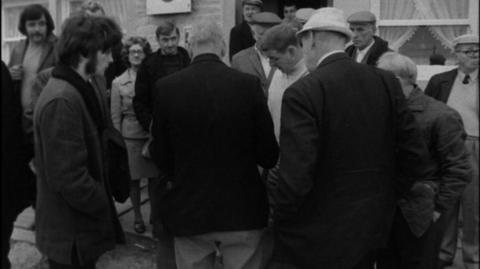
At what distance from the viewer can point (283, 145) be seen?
2350mm

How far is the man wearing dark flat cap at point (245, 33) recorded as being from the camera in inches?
208

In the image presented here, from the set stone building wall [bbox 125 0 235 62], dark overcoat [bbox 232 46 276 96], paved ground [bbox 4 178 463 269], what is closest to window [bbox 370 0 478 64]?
stone building wall [bbox 125 0 235 62]

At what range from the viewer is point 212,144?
2.51 metres

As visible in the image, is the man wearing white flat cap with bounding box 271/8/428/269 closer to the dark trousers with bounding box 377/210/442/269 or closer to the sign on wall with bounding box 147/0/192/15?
the dark trousers with bounding box 377/210/442/269

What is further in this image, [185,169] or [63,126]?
[185,169]

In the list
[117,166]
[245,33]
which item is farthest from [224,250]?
[245,33]

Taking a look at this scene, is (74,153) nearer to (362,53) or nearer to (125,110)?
(125,110)

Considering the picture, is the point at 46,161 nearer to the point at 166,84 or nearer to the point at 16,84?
the point at 166,84

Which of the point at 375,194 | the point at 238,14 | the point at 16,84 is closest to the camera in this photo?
the point at 375,194

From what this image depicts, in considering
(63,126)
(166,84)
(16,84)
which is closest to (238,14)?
(16,84)

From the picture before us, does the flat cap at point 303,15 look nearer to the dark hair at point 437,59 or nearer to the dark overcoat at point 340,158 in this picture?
the dark hair at point 437,59

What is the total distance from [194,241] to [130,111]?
6.54 feet

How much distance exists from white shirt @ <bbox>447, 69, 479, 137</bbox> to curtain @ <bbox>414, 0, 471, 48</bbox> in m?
1.50

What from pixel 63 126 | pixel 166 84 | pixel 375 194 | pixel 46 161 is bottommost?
pixel 375 194
